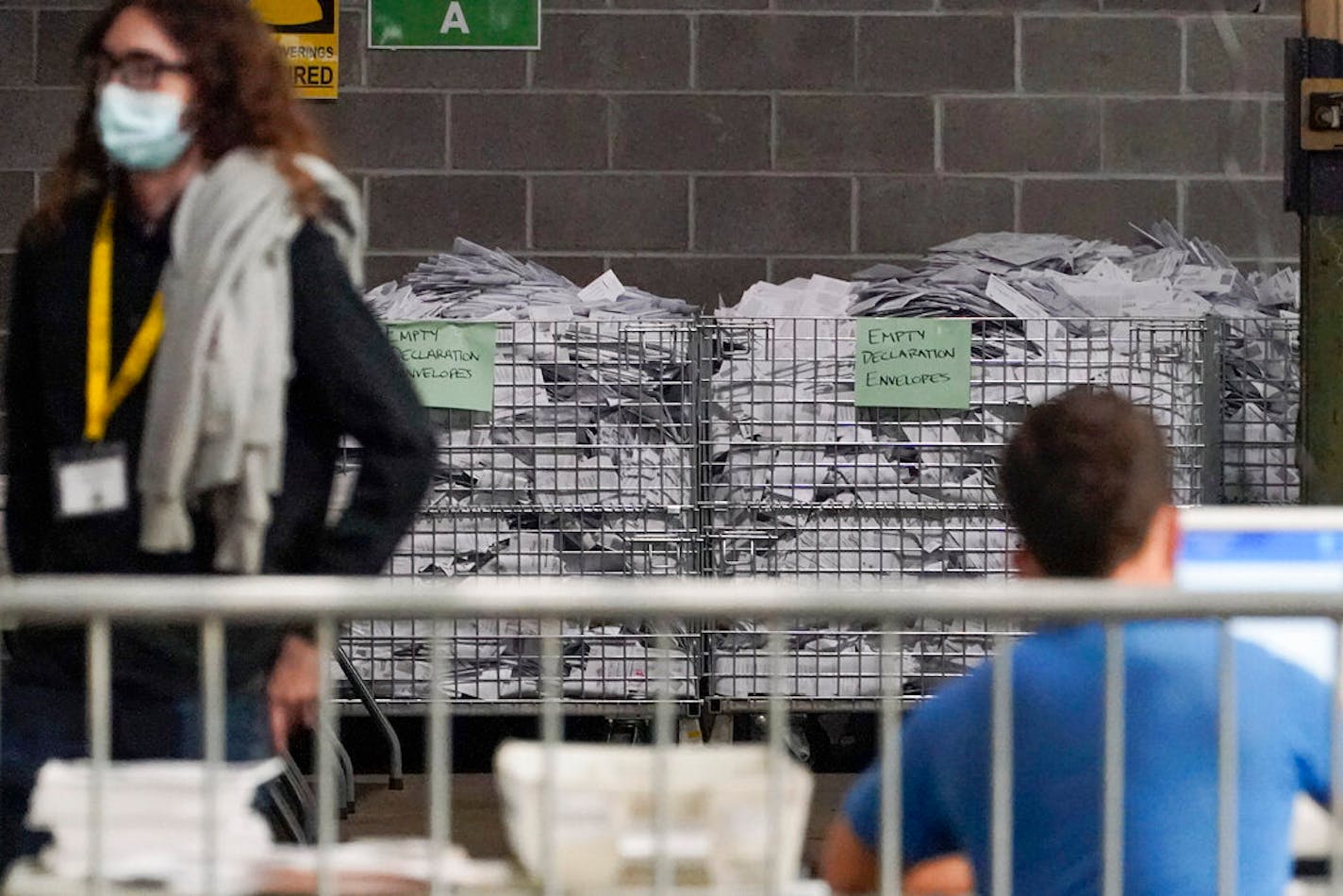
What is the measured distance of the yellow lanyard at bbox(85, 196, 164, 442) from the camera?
240 cm

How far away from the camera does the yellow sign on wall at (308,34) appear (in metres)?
6.08

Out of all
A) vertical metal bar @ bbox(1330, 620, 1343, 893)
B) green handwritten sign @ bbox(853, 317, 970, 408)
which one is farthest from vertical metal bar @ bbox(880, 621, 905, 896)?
green handwritten sign @ bbox(853, 317, 970, 408)

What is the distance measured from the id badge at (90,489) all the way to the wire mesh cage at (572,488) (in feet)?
8.22

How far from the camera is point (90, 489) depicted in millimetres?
2367

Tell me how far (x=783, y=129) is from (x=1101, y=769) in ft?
14.4

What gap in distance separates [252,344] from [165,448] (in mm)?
153

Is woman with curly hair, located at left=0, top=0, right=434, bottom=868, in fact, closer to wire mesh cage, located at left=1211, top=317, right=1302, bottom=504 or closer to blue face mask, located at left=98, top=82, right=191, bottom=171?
blue face mask, located at left=98, top=82, right=191, bottom=171

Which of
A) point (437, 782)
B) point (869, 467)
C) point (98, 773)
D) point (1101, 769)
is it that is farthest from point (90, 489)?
point (869, 467)

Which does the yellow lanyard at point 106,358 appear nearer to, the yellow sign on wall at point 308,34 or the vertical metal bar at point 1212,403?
the vertical metal bar at point 1212,403

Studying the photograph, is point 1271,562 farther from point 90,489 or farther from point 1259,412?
point 1259,412

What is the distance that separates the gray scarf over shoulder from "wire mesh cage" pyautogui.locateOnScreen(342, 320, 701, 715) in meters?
2.48

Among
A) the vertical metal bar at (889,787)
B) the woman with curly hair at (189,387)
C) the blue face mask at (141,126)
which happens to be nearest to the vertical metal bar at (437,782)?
the vertical metal bar at (889,787)

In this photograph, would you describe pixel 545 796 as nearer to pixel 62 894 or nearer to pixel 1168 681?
pixel 62 894

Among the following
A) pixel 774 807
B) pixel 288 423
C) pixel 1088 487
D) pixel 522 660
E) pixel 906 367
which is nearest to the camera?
pixel 774 807
